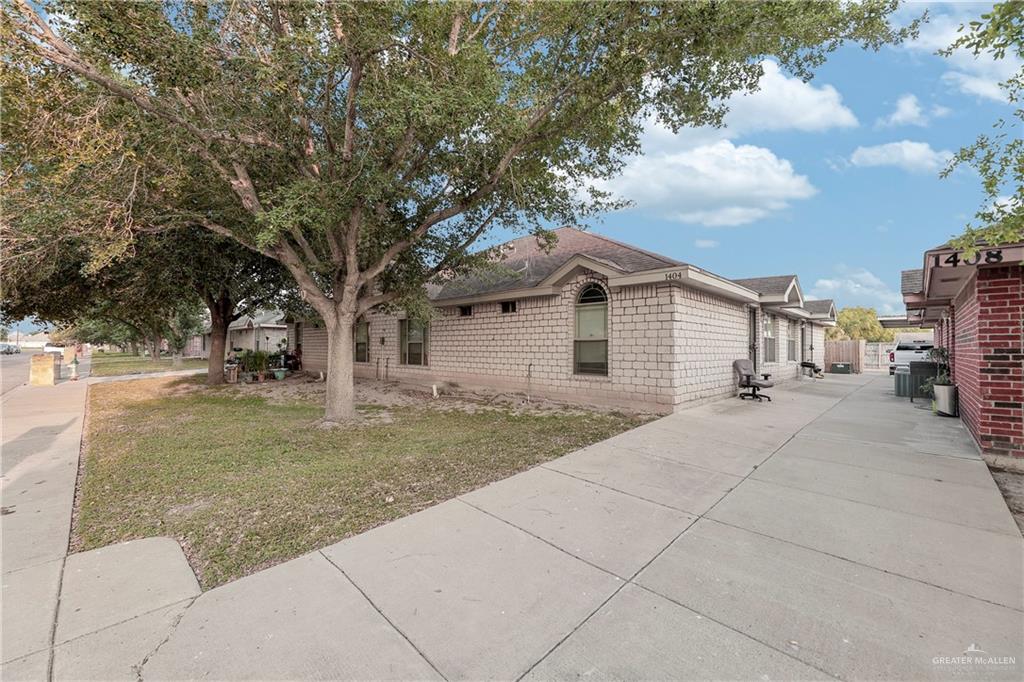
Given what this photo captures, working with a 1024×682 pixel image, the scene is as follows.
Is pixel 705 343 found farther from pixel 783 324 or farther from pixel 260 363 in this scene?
pixel 260 363

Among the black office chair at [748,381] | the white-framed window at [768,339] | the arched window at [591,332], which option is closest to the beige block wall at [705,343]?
the black office chair at [748,381]

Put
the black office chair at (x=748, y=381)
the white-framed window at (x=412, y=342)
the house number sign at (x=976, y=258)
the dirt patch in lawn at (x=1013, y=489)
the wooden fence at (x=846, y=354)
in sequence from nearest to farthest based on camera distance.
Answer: the dirt patch in lawn at (x=1013, y=489)
the house number sign at (x=976, y=258)
the black office chair at (x=748, y=381)
the white-framed window at (x=412, y=342)
the wooden fence at (x=846, y=354)

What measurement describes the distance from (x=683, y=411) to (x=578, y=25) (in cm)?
707

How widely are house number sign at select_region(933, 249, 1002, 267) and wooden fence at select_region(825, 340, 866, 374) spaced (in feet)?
67.9

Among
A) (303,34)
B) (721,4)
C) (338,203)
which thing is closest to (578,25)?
(721,4)

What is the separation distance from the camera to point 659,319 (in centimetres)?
858

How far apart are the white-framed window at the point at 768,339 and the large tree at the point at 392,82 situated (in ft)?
28.0

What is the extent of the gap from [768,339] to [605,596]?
1426cm

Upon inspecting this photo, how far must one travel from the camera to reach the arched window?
31.9 ft

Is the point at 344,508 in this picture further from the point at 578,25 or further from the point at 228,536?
the point at 578,25

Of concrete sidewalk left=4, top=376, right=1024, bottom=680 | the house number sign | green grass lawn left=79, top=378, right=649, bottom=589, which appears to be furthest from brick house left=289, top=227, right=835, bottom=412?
concrete sidewalk left=4, top=376, right=1024, bottom=680

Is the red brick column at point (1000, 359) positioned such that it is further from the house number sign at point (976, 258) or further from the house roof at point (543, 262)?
the house roof at point (543, 262)

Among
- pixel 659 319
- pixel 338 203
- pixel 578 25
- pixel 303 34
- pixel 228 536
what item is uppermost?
pixel 578 25

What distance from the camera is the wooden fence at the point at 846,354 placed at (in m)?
21.5
